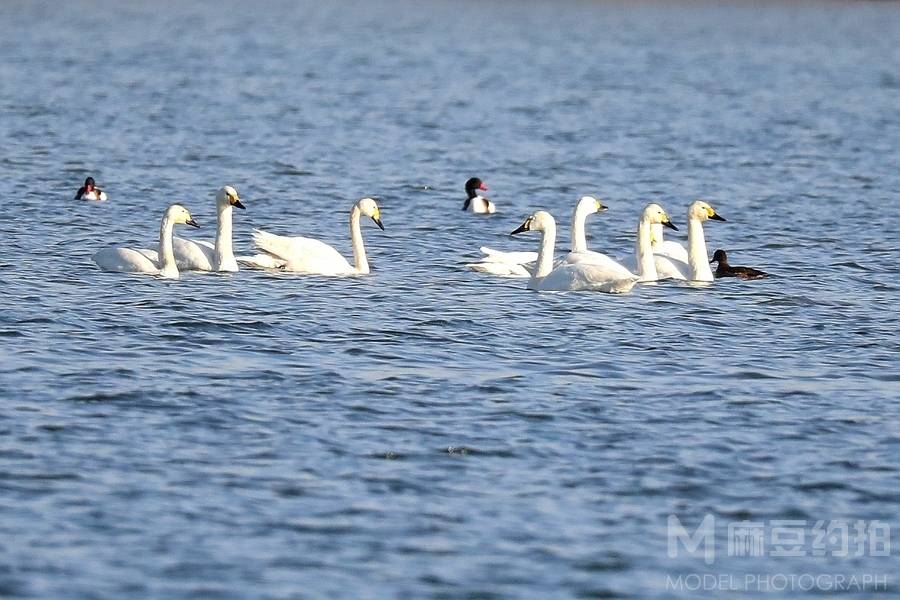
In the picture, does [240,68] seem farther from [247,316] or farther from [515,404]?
[515,404]

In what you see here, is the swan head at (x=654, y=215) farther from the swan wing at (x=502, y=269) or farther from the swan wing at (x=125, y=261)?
the swan wing at (x=125, y=261)

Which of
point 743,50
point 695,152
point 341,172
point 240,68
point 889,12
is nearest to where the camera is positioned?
point 341,172

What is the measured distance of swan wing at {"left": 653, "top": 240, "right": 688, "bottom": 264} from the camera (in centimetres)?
1944

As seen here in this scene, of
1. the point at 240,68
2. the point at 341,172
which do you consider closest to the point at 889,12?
the point at 240,68

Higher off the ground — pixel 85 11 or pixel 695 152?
pixel 85 11

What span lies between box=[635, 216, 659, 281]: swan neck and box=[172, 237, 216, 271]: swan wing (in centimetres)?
440

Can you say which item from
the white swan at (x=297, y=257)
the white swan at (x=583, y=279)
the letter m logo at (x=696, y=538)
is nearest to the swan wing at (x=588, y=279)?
the white swan at (x=583, y=279)

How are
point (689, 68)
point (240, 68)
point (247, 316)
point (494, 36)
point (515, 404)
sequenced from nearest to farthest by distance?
point (515, 404) → point (247, 316) → point (240, 68) → point (689, 68) → point (494, 36)

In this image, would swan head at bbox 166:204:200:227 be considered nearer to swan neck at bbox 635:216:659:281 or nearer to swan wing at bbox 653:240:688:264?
swan neck at bbox 635:216:659:281

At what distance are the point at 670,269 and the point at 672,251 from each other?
77cm

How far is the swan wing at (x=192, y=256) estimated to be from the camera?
61.1ft

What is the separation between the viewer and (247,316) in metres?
16.0

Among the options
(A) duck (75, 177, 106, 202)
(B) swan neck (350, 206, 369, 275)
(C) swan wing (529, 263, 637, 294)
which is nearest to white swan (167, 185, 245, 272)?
(B) swan neck (350, 206, 369, 275)

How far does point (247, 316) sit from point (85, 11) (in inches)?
2350
